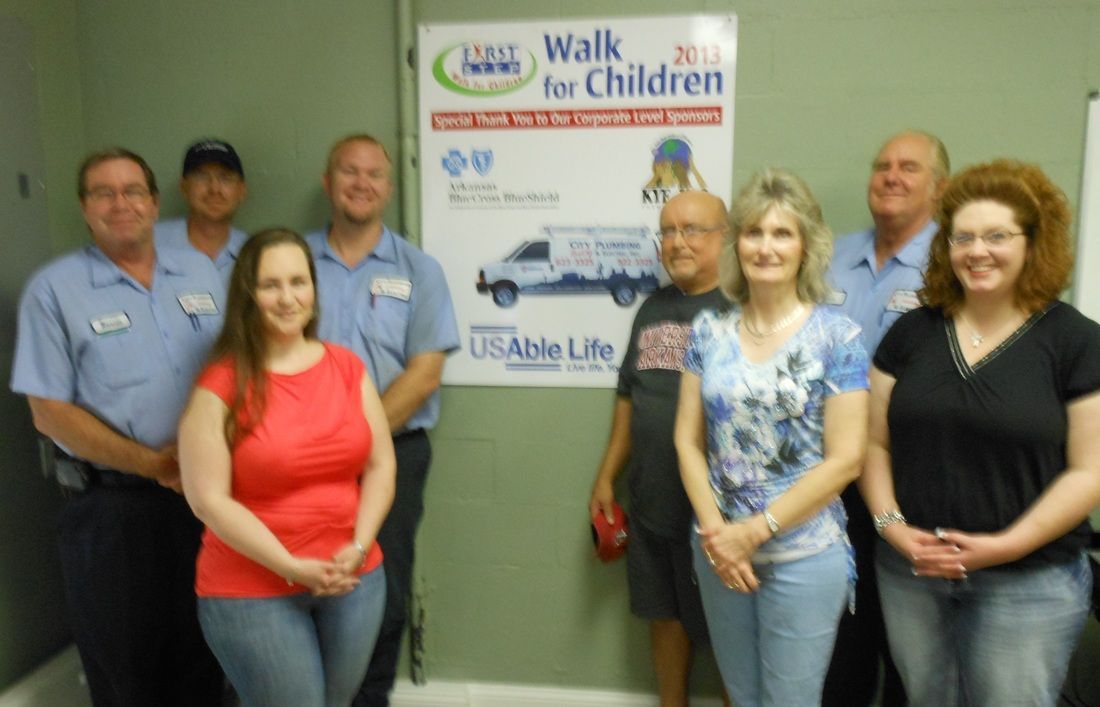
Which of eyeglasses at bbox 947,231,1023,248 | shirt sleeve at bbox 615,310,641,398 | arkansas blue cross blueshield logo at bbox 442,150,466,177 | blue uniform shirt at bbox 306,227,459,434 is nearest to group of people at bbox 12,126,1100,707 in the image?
eyeglasses at bbox 947,231,1023,248

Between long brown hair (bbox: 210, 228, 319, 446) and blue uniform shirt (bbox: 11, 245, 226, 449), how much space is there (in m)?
0.48

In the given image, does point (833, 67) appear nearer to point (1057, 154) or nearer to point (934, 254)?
point (1057, 154)

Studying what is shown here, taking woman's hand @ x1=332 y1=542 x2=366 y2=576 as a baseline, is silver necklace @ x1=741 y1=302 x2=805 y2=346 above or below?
above

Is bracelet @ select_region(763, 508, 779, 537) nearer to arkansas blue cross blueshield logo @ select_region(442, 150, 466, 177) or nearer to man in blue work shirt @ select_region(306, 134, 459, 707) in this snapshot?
man in blue work shirt @ select_region(306, 134, 459, 707)

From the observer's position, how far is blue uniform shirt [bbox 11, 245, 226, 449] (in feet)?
6.25

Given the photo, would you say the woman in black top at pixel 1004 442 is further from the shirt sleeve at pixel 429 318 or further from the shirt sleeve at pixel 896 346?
the shirt sleeve at pixel 429 318

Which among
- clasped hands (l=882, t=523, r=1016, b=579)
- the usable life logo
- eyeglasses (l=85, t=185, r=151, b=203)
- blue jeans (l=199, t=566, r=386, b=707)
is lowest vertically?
blue jeans (l=199, t=566, r=386, b=707)

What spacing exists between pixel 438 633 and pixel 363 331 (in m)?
1.13

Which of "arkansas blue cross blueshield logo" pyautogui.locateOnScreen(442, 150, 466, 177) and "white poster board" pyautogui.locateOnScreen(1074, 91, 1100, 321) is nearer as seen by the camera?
"white poster board" pyautogui.locateOnScreen(1074, 91, 1100, 321)

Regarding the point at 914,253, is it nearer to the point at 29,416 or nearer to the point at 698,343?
the point at 698,343

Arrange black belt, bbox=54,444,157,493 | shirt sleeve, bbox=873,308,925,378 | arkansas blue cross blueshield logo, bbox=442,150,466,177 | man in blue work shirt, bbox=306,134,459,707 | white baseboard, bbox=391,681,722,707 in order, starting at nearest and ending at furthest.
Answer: shirt sleeve, bbox=873,308,925,378
black belt, bbox=54,444,157,493
man in blue work shirt, bbox=306,134,459,707
arkansas blue cross blueshield logo, bbox=442,150,466,177
white baseboard, bbox=391,681,722,707

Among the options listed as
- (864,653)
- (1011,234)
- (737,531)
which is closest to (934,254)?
(1011,234)

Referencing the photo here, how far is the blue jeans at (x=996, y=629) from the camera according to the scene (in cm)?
153

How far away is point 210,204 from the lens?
2.37 metres
